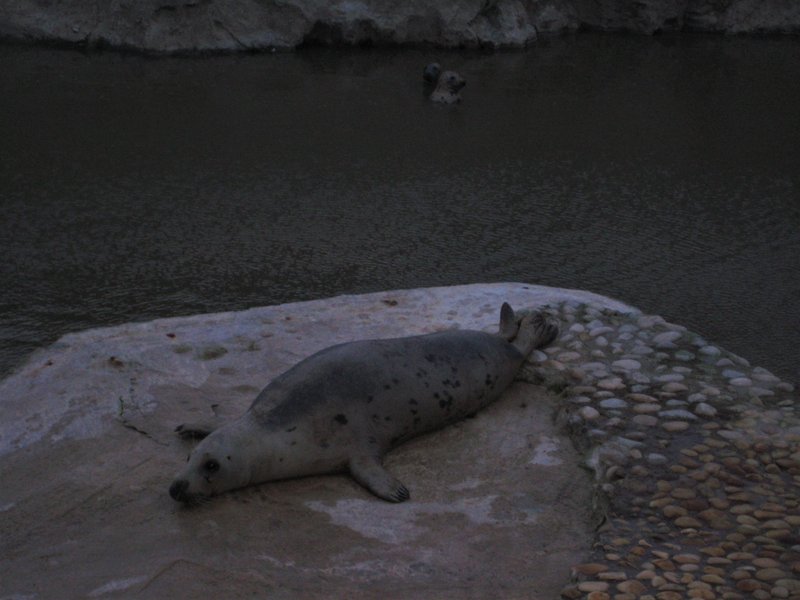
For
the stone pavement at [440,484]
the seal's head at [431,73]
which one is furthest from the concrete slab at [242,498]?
the seal's head at [431,73]

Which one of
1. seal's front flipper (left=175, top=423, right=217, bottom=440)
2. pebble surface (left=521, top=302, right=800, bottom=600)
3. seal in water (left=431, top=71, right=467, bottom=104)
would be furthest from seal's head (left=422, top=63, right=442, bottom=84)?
seal's front flipper (left=175, top=423, right=217, bottom=440)

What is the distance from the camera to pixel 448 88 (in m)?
10.4

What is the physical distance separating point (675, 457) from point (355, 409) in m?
1.26

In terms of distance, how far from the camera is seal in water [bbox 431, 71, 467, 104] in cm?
1030

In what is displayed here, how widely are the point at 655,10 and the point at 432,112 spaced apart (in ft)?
20.8

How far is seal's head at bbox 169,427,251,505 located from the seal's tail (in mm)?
1529

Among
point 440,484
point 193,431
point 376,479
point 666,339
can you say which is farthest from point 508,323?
point 193,431

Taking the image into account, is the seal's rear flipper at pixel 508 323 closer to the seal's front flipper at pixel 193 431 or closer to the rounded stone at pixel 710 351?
the rounded stone at pixel 710 351

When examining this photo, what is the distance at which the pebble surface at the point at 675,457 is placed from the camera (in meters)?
3.32

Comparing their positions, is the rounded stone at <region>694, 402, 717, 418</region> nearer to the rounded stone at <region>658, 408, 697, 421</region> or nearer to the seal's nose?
the rounded stone at <region>658, 408, 697, 421</region>

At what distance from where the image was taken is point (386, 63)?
469 inches

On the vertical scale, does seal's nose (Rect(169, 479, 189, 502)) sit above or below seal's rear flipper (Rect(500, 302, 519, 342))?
below

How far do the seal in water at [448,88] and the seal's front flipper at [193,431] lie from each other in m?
6.58

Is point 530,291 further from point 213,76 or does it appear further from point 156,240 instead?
point 213,76
